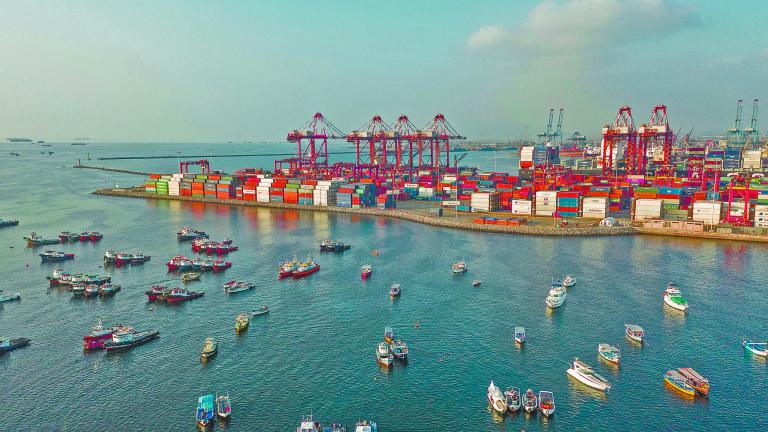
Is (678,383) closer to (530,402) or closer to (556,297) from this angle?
(530,402)

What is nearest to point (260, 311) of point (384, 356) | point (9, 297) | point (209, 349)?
point (209, 349)

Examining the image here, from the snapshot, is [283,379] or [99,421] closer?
[99,421]

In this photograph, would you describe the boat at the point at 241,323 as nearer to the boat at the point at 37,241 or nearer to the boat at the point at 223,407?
the boat at the point at 223,407

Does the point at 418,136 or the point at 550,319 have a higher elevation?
the point at 418,136

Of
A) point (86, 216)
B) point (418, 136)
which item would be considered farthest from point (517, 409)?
point (418, 136)

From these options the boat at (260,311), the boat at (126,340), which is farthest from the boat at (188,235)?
the boat at (126,340)

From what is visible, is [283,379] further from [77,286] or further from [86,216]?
[86,216]

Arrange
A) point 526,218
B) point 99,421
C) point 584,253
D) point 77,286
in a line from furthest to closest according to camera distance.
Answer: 1. point 526,218
2. point 584,253
3. point 77,286
4. point 99,421

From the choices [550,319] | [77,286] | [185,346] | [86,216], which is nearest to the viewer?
→ [185,346]
